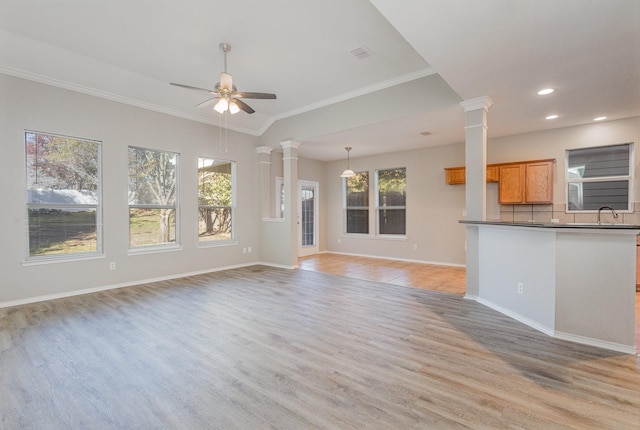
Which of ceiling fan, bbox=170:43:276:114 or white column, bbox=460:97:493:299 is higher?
ceiling fan, bbox=170:43:276:114

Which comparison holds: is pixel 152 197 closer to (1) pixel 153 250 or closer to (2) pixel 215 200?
(1) pixel 153 250

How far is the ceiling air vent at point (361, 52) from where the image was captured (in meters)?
3.68

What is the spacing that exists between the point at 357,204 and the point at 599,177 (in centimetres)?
505

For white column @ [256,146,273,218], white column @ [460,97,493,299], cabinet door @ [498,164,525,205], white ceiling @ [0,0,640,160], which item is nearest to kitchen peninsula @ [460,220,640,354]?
white column @ [460,97,493,299]

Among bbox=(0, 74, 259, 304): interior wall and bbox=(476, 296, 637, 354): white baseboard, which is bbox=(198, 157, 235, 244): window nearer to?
bbox=(0, 74, 259, 304): interior wall

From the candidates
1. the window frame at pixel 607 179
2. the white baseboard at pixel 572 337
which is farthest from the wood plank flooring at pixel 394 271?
the window frame at pixel 607 179

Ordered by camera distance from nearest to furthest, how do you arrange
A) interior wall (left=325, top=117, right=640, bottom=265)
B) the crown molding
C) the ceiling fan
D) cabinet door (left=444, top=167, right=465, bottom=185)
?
the ceiling fan < the crown molding < interior wall (left=325, top=117, right=640, bottom=265) < cabinet door (left=444, top=167, right=465, bottom=185)

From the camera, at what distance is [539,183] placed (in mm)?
5359

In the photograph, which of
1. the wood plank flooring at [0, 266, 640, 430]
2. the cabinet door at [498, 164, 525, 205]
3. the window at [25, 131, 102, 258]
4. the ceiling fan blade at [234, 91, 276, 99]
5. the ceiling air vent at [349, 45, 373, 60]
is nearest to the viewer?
the wood plank flooring at [0, 266, 640, 430]

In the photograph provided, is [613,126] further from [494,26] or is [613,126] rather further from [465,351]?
[465,351]

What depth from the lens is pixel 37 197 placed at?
411 centimetres

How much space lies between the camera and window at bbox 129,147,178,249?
5.05 m

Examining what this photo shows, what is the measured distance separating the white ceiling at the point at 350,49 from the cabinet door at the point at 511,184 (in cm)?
79

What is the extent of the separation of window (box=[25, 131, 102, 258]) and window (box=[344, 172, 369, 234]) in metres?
5.88
